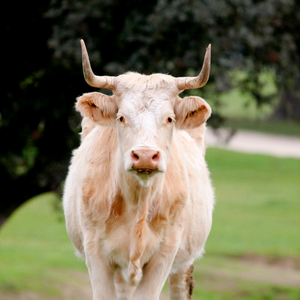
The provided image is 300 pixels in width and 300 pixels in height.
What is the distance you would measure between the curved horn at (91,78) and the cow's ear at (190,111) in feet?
1.90

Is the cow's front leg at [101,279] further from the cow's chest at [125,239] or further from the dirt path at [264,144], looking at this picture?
the dirt path at [264,144]

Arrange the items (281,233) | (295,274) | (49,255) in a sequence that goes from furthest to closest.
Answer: (281,233), (49,255), (295,274)

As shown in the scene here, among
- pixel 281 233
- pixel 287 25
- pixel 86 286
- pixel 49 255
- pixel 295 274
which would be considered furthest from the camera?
pixel 281 233

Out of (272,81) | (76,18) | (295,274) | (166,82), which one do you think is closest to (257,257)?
(295,274)

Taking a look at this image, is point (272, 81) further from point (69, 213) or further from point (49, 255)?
point (49, 255)

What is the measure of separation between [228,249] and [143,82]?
13232mm

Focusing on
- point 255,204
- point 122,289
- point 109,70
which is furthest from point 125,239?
point 255,204

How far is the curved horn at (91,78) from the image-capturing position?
4585mm

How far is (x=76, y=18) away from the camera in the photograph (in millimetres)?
8203

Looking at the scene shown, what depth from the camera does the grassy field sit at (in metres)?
13.6

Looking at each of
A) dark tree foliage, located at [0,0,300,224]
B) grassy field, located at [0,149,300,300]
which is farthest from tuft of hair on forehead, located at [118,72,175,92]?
grassy field, located at [0,149,300,300]

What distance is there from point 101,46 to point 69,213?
3.09 meters

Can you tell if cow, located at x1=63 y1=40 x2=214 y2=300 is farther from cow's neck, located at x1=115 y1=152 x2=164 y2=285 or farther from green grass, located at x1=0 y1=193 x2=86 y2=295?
green grass, located at x1=0 y1=193 x2=86 y2=295

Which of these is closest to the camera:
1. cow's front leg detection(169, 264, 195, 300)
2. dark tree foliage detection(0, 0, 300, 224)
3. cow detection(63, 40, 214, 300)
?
cow detection(63, 40, 214, 300)
